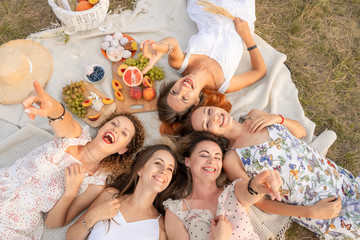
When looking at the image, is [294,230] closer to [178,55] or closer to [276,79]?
[276,79]

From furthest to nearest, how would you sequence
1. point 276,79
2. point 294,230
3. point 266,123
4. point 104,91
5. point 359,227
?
point 276,79, point 104,91, point 294,230, point 266,123, point 359,227

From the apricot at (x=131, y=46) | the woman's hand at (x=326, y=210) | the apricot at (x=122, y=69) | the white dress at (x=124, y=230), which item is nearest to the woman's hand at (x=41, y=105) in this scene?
the white dress at (x=124, y=230)

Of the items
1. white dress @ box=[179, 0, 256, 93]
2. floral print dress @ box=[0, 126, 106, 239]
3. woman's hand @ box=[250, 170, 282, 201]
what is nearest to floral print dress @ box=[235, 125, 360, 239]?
woman's hand @ box=[250, 170, 282, 201]

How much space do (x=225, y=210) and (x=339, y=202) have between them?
1382mm

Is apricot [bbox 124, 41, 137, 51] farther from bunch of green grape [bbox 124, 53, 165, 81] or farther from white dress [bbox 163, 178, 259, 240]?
white dress [bbox 163, 178, 259, 240]

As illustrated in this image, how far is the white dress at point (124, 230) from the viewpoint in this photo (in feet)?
11.3

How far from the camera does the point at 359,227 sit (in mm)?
3469

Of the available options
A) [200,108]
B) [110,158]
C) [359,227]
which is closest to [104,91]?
[110,158]

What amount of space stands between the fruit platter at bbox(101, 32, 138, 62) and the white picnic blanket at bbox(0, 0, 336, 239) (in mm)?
182

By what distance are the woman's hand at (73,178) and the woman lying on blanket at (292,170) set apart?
1.54m

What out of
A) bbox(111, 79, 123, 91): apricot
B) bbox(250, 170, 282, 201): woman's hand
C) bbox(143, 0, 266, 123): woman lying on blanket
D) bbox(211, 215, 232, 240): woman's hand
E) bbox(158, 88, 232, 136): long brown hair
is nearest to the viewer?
bbox(250, 170, 282, 201): woman's hand

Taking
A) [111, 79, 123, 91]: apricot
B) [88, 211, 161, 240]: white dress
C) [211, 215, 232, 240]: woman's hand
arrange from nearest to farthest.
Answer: [211, 215, 232, 240]: woman's hand, [88, 211, 161, 240]: white dress, [111, 79, 123, 91]: apricot

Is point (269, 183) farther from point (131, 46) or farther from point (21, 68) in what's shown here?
point (21, 68)

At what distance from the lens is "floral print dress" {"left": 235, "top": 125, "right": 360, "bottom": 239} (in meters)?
3.64
